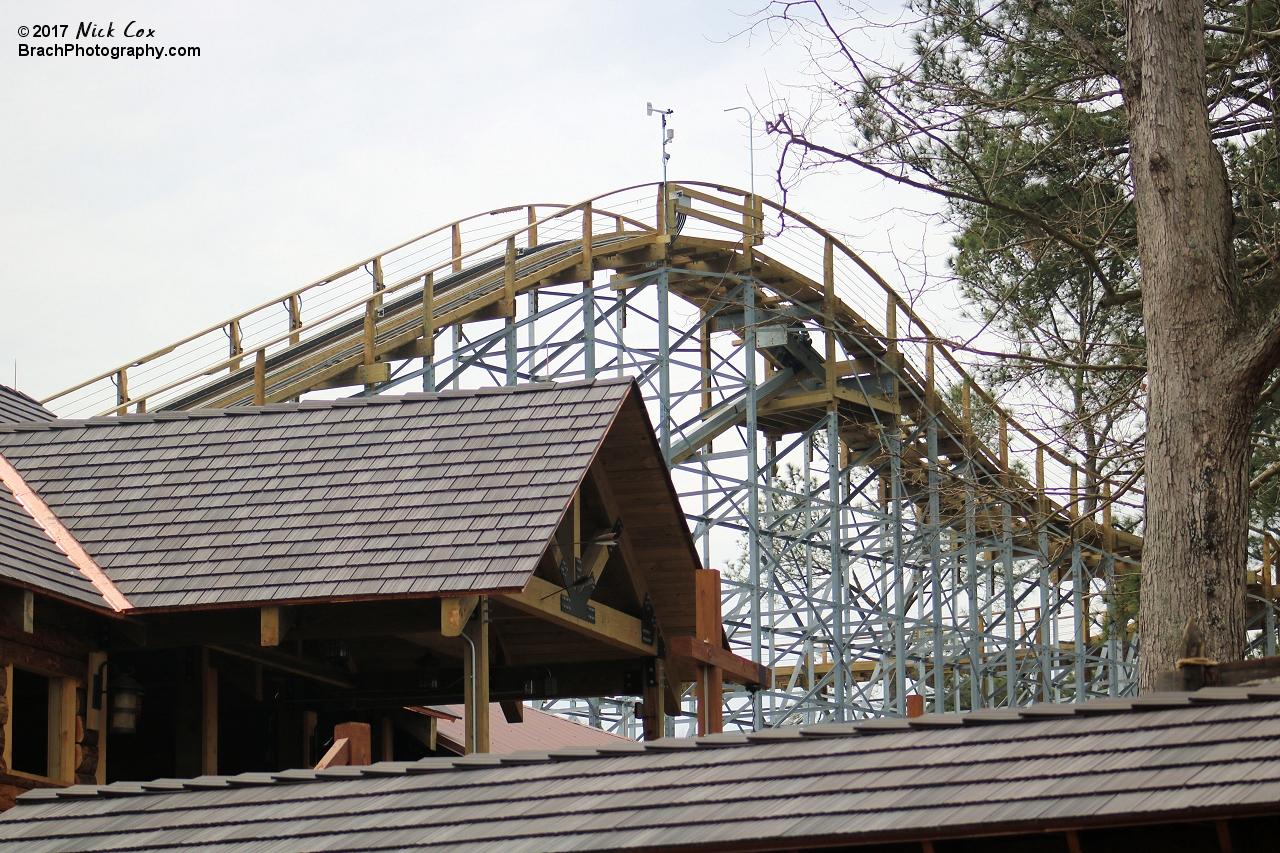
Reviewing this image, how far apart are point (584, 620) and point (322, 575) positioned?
1.86 meters

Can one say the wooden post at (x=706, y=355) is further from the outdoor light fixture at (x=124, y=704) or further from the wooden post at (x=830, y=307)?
the outdoor light fixture at (x=124, y=704)

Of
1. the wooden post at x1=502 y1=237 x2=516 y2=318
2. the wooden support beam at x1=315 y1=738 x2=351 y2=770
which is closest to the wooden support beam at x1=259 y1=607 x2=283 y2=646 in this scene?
the wooden support beam at x1=315 y1=738 x2=351 y2=770

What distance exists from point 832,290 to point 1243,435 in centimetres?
1256

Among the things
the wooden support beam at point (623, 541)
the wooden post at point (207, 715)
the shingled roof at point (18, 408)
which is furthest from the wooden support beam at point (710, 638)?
the shingled roof at point (18, 408)

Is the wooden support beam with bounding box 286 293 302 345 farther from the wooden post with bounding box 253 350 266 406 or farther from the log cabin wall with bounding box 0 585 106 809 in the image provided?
the log cabin wall with bounding box 0 585 106 809

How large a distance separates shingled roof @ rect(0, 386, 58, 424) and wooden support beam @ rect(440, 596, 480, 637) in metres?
5.19

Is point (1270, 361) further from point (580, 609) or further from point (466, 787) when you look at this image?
point (466, 787)

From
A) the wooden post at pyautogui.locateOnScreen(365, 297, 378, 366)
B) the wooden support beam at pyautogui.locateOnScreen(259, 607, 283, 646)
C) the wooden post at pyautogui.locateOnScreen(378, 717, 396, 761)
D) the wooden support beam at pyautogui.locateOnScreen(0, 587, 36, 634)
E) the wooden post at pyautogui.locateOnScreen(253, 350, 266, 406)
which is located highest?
the wooden post at pyautogui.locateOnScreen(365, 297, 378, 366)

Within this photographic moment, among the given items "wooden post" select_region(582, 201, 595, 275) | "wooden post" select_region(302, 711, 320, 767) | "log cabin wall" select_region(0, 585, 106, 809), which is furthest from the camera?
"wooden post" select_region(582, 201, 595, 275)

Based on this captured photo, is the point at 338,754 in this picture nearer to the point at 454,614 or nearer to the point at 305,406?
the point at 454,614

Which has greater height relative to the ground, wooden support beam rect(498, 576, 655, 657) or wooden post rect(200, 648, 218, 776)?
wooden support beam rect(498, 576, 655, 657)

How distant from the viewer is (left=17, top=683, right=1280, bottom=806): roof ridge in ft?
20.1

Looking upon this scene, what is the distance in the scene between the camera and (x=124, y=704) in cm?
1102

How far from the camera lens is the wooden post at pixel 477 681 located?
1028cm
